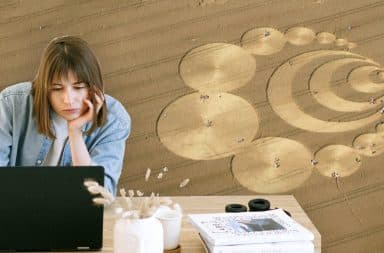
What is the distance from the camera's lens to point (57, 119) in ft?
9.01

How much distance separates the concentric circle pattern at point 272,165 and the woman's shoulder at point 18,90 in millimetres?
910

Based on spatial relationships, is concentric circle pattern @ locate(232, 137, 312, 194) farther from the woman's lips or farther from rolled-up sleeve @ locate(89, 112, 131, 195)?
the woman's lips

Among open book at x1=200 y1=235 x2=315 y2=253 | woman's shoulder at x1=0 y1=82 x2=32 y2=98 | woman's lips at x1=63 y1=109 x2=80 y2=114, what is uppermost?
woman's shoulder at x1=0 y1=82 x2=32 y2=98

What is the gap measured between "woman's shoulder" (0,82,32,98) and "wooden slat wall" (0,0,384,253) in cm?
10

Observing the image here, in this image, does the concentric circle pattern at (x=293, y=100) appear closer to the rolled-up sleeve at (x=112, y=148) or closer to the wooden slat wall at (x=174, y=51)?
the wooden slat wall at (x=174, y=51)

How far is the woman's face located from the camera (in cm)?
266

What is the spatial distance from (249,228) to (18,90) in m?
1.21

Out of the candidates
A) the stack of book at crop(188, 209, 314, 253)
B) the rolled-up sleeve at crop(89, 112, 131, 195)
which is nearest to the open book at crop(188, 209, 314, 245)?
the stack of book at crop(188, 209, 314, 253)

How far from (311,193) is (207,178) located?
18.0 inches

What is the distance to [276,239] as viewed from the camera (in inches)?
77.5

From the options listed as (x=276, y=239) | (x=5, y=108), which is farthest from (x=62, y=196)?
(x=5, y=108)

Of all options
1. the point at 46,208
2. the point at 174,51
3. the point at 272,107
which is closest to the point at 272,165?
the point at 272,107

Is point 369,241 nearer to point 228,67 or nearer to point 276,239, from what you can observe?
point 228,67

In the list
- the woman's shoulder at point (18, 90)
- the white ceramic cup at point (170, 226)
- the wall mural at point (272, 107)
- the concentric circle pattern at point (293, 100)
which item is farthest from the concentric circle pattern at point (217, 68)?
the white ceramic cup at point (170, 226)
